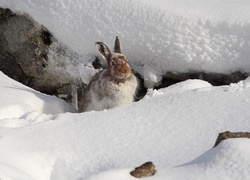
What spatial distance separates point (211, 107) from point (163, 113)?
334 millimetres

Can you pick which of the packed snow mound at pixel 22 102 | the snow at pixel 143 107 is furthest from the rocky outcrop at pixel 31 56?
the packed snow mound at pixel 22 102

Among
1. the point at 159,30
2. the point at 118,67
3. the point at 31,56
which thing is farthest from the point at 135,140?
the point at 31,56

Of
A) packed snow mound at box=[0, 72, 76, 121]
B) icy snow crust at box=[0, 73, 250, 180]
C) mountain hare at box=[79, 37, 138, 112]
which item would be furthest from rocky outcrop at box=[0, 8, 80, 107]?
icy snow crust at box=[0, 73, 250, 180]

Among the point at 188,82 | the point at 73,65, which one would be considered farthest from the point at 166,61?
the point at 73,65

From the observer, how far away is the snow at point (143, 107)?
12.3 feet

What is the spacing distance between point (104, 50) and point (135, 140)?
2.35m

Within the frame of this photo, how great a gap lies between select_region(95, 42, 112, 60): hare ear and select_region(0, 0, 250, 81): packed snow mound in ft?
1.05

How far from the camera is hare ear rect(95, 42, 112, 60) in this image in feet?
21.2

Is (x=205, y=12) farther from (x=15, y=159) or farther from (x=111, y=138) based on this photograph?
(x=15, y=159)

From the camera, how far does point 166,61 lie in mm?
6590

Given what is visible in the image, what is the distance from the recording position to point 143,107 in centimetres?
489

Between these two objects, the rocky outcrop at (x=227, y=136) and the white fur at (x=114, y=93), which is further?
the white fur at (x=114, y=93)

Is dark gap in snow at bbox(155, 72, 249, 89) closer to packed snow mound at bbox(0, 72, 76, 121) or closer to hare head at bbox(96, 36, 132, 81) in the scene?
hare head at bbox(96, 36, 132, 81)

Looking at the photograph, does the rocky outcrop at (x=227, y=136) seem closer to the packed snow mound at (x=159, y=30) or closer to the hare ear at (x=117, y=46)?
the packed snow mound at (x=159, y=30)
